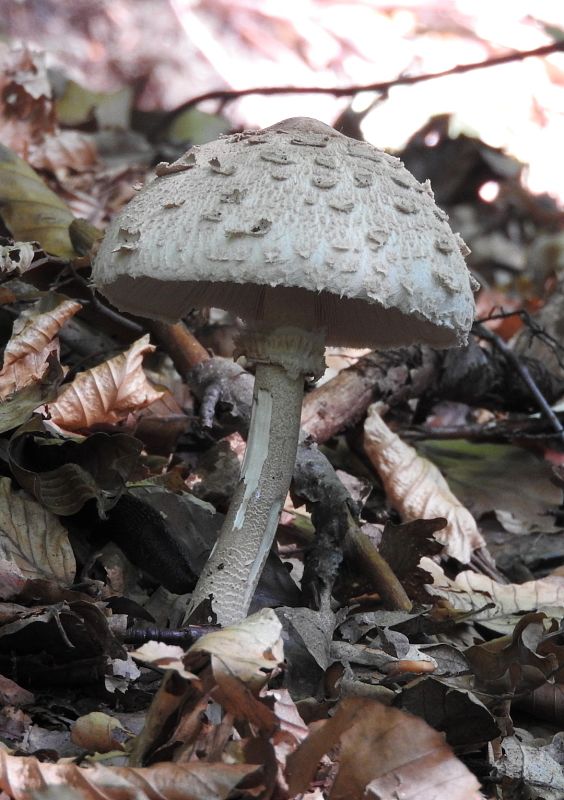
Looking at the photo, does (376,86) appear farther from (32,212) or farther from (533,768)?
(533,768)

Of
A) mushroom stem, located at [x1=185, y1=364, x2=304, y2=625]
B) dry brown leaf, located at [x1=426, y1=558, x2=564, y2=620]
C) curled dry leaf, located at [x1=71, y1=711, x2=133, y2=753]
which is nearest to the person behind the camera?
curled dry leaf, located at [x1=71, y1=711, x2=133, y2=753]

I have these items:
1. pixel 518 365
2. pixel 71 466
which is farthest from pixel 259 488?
pixel 518 365

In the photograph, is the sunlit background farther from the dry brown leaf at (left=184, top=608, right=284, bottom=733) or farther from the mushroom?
the dry brown leaf at (left=184, top=608, right=284, bottom=733)

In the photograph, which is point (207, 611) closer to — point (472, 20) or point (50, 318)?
point (50, 318)

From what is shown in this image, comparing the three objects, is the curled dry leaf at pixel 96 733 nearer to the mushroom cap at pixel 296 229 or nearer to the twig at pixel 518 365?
the mushroom cap at pixel 296 229

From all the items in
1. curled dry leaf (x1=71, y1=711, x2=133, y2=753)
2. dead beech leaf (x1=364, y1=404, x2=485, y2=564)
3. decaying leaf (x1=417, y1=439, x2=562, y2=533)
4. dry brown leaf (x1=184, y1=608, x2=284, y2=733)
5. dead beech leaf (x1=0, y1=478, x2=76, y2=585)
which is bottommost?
decaying leaf (x1=417, y1=439, x2=562, y2=533)

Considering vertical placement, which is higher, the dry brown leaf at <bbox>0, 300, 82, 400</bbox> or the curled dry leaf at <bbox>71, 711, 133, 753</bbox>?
the dry brown leaf at <bbox>0, 300, 82, 400</bbox>

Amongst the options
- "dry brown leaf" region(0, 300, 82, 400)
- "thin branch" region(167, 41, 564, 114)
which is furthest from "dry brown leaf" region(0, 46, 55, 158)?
"dry brown leaf" region(0, 300, 82, 400)
